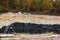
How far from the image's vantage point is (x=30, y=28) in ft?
12.3

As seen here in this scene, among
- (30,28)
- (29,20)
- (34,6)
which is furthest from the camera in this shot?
(34,6)

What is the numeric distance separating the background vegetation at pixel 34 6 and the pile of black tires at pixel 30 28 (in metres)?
0.80

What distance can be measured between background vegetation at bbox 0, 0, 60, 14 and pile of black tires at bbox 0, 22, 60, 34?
805 mm

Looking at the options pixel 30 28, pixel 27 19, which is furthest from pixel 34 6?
pixel 30 28

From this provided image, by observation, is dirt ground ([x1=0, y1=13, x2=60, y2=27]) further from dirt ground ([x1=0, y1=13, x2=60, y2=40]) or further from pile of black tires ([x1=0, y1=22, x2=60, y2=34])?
pile of black tires ([x1=0, y1=22, x2=60, y2=34])

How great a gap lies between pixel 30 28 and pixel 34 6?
3.46 ft

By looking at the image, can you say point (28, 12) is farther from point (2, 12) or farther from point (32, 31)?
point (32, 31)

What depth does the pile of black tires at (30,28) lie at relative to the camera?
365 cm

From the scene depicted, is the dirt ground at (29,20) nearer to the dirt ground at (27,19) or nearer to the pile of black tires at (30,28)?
the dirt ground at (27,19)

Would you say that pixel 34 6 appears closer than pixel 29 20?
No

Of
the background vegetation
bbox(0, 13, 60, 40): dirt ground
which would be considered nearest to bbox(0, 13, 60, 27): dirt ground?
bbox(0, 13, 60, 40): dirt ground

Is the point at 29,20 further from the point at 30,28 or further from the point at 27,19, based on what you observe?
the point at 30,28

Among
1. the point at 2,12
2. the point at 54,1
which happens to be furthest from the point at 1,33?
the point at 54,1

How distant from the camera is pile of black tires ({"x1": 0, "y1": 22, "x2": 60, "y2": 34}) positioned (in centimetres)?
365
